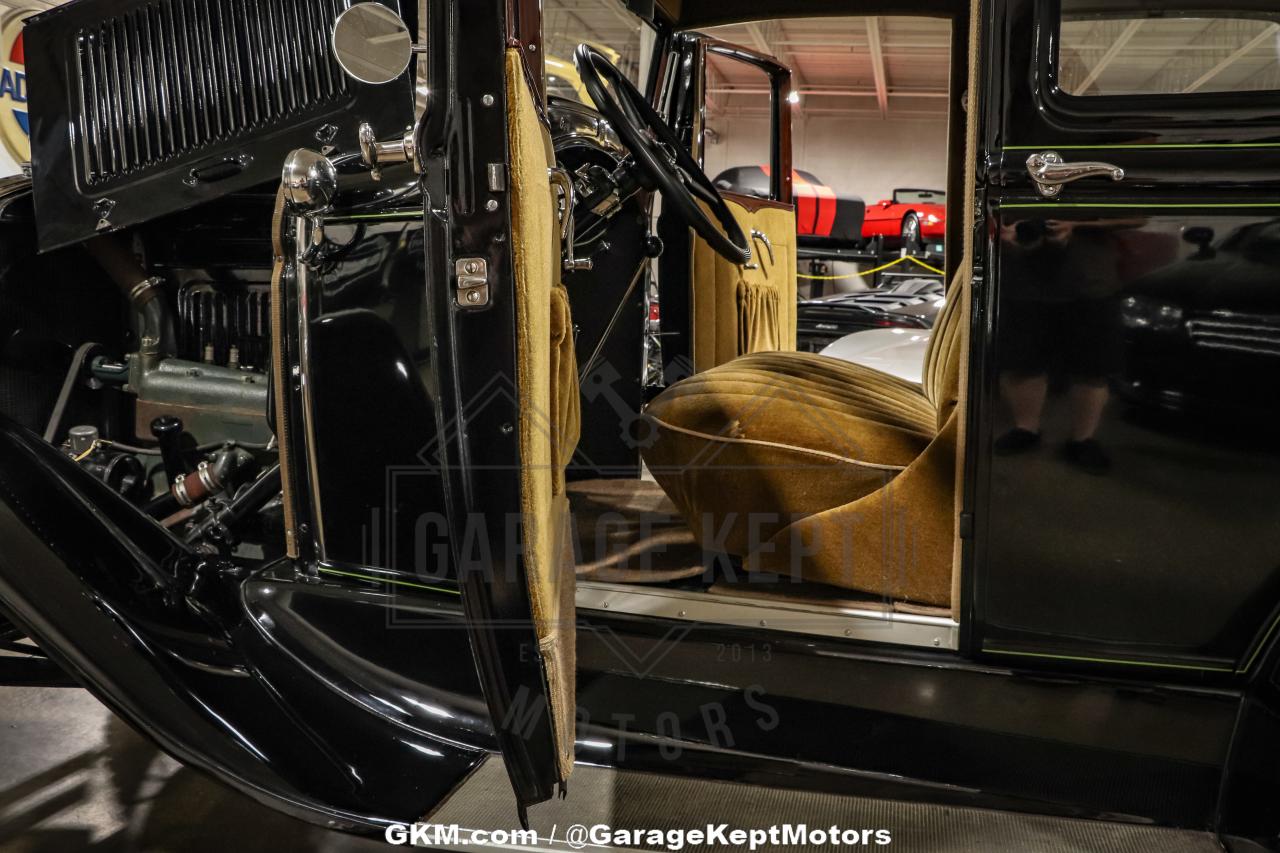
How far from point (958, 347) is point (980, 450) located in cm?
22

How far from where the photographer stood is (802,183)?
28.8 feet

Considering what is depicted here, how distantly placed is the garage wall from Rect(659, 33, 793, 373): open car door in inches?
413

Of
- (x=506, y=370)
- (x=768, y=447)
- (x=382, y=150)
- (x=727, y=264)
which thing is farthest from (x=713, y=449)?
(x=727, y=264)

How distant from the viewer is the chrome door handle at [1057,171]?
130 cm

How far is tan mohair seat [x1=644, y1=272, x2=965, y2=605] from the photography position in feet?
5.01

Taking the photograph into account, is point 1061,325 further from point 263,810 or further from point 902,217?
point 902,217

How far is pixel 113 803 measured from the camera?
6.53 ft

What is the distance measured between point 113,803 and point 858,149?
13.2 m

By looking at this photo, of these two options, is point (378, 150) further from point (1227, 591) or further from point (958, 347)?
point (1227, 591)

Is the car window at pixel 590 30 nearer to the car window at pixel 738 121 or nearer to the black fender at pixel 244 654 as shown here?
the car window at pixel 738 121

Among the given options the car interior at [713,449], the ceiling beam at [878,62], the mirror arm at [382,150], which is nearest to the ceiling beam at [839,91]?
the ceiling beam at [878,62]

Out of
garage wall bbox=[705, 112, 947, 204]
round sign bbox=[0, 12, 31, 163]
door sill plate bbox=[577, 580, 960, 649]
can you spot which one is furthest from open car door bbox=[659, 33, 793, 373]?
garage wall bbox=[705, 112, 947, 204]

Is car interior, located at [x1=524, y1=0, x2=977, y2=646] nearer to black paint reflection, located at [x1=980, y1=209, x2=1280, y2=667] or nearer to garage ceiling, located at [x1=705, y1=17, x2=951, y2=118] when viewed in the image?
black paint reflection, located at [x1=980, y1=209, x2=1280, y2=667]

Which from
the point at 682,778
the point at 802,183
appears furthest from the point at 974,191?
the point at 802,183
